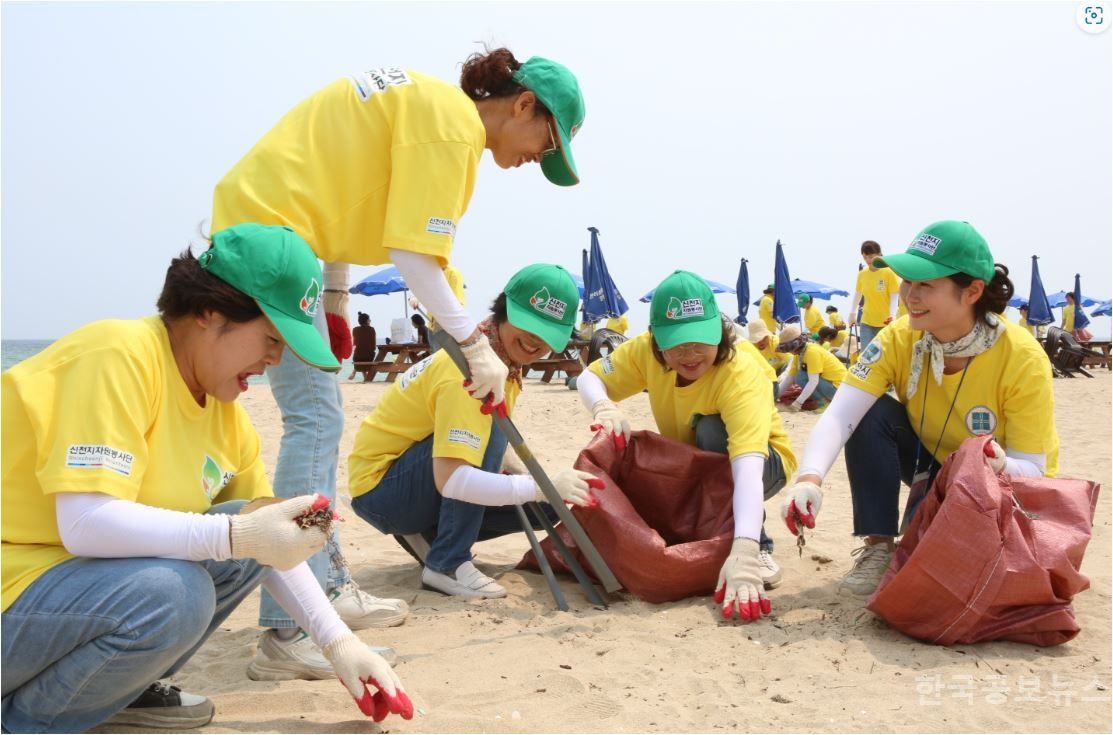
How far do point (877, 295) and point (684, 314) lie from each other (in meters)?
6.63

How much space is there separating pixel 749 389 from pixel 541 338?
2.31 feet

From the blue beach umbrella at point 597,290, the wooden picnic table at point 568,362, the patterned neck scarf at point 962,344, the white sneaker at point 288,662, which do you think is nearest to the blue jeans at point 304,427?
the white sneaker at point 288,662

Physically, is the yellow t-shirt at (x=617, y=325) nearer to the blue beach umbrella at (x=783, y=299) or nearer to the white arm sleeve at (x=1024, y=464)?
the blue beach umbrella at (x=783, y=299)

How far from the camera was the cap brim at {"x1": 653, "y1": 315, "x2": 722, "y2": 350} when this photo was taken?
2988 millimetres

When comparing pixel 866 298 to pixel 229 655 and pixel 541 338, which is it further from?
pixel 229 655

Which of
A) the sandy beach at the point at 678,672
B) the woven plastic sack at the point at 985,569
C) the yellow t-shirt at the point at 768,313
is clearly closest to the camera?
the sandy beach at the point at 678,672

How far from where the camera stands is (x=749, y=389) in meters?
3.08

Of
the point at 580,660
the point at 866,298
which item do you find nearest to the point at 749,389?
the point at 580,660

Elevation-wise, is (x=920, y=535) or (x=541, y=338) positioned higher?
(x=541, y=338)

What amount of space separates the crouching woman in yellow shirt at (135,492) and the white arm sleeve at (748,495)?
1.31m

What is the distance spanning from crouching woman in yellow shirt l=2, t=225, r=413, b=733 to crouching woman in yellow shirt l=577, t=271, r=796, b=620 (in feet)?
4.13

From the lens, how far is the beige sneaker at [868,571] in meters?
2.94

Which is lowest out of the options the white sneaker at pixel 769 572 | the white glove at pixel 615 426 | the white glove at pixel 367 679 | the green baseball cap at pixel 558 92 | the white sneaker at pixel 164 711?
the white sneaker at pixel 769 572

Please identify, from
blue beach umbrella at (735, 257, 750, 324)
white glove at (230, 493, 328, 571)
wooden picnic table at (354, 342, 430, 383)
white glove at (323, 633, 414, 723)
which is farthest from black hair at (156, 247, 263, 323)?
blue beach umbrella at (735, 257, 750, 324)
